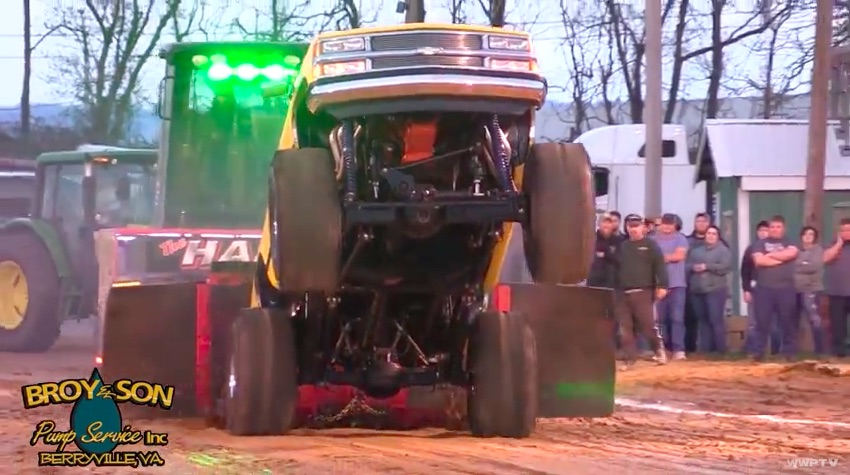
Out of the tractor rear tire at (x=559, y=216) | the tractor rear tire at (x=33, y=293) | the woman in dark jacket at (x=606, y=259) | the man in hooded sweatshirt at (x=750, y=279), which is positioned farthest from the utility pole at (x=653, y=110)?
the tractor rear tire at (x=559, y=216)

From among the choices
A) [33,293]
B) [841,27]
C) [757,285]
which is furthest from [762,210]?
[33,293]

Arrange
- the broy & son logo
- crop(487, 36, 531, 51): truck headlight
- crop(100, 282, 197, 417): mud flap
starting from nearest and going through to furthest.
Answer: crop(487, 36, 531, 51): truck headlight < the broy & son logo < crop(100, 282, 197, 417): mud flap

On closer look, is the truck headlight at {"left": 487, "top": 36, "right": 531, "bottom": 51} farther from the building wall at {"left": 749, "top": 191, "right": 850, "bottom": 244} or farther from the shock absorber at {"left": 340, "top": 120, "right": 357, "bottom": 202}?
the building wall at {"left": 749, "top": 191, "right": 850, "bottom": 244}

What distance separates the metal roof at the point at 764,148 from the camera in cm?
2375

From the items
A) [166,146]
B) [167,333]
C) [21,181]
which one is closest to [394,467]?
[167,333]

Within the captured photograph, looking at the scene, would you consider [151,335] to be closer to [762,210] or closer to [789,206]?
[762,210]

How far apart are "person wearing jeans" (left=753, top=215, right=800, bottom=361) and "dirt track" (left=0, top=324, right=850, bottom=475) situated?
12.5 feet

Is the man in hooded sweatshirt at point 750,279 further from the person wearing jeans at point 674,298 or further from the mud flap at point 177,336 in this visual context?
the mud flap at point 177,336

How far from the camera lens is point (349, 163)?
834cm

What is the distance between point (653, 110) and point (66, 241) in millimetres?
8426

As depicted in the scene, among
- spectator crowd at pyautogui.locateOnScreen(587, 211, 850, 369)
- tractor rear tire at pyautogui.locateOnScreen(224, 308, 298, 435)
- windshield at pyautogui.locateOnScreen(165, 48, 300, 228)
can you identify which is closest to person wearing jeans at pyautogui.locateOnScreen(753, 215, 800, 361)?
spectator crowd at pyautogui.locateOnScreen(587, 211, 850, 369)

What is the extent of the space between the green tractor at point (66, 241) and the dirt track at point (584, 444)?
3.56m

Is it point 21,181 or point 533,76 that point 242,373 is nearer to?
point 533,76

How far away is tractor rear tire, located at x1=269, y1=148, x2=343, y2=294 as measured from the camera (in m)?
8.20
